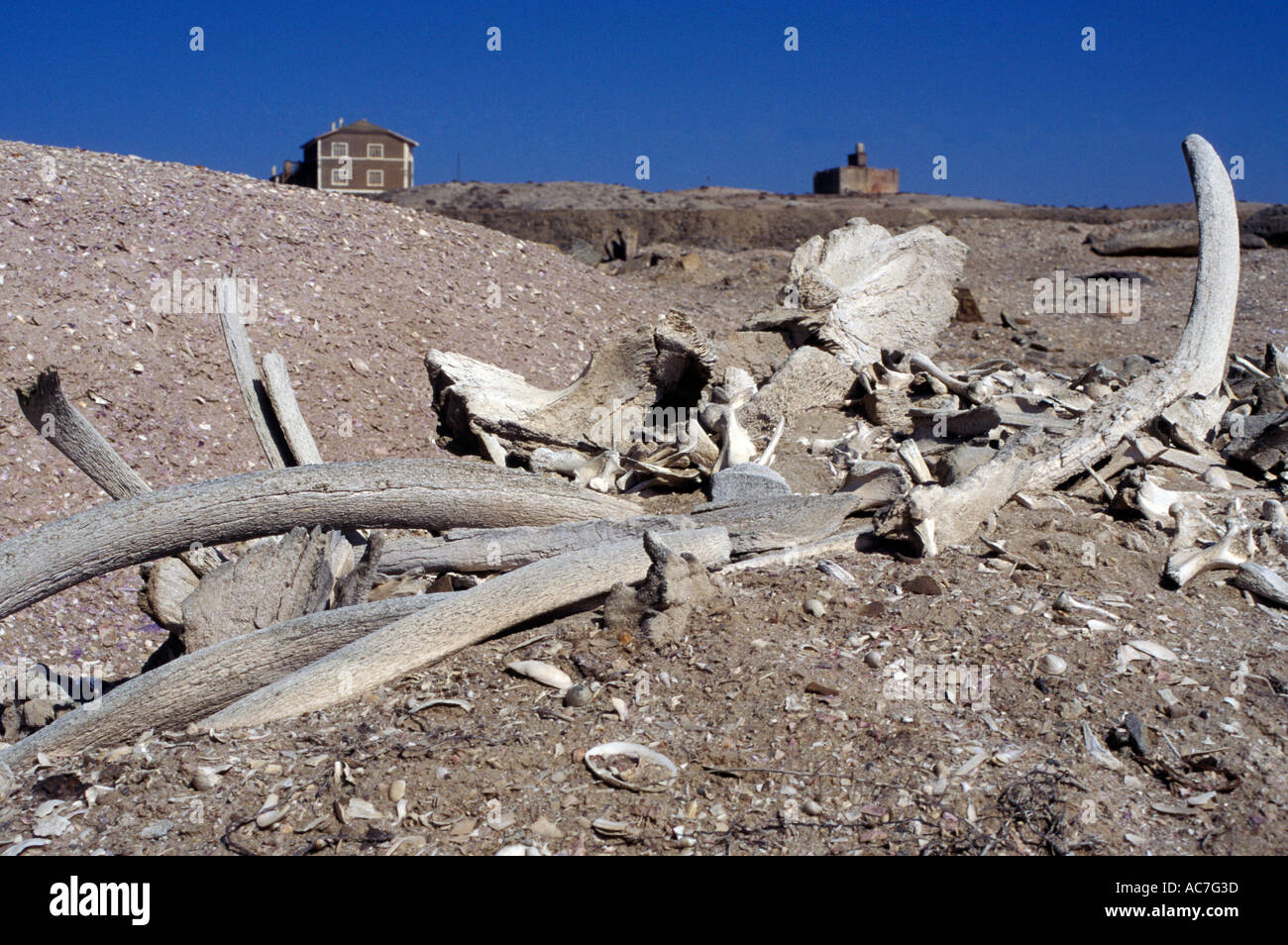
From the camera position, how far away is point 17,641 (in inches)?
171

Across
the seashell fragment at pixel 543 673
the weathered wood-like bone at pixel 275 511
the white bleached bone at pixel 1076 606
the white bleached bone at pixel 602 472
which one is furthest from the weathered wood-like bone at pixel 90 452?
the white bleached bone at pixel 1076 606

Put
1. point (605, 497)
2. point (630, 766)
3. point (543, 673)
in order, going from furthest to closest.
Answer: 1. point (605, 497)
2. point (543, 673)
3. point (630, 766)

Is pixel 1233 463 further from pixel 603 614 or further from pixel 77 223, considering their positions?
pixel 77 223

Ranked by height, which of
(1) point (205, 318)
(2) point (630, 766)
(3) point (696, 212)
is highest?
(3) point (696, 212)

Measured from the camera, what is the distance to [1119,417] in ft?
14.1

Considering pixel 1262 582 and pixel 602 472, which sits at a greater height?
pixel 602 472

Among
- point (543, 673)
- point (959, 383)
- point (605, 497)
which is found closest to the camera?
point (543, 673)

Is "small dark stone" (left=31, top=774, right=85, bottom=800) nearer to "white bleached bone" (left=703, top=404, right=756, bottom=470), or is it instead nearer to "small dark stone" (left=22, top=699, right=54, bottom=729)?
"small dark stone" (left=22, top=699, right=54, bottom=729)

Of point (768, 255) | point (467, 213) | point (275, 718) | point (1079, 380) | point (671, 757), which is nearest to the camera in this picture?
point (671, 757)

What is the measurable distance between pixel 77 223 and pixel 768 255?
8.81 meters

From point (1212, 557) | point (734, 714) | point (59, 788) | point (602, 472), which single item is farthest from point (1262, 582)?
point (59, 788)

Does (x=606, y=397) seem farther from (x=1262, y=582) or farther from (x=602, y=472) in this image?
(x=1262, y=582)

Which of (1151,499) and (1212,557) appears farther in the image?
(1151,499)
